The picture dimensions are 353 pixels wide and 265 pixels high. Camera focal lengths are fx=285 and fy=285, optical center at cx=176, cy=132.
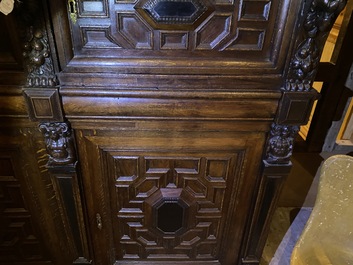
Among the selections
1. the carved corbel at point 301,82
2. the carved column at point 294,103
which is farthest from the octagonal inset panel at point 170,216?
the carved corbel at point 301,82

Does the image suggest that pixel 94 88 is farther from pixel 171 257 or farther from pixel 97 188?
pixel 171 257

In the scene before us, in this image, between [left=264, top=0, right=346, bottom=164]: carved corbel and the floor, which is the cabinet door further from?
the floor

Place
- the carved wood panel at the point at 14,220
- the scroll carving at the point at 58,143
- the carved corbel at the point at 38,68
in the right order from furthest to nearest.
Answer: the carved wood panel at the point at 14,220
the scroll carving at the point at 58,143
the carved corbel at the point at 38,68

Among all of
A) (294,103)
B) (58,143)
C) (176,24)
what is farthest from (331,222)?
(58,143)

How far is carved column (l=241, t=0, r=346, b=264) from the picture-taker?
93 centimetres

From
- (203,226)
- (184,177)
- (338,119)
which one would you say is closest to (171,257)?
(203,226)

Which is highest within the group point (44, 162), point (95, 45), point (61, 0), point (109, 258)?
point (61, 0)

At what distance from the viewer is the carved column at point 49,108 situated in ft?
3.00

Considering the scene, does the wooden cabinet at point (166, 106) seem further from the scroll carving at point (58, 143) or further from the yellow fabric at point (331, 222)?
the yellow fabric at point (331, 222)

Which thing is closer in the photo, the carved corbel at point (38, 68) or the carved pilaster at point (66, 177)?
the carved corbel at point (38, 68)

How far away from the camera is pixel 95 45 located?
98 cm

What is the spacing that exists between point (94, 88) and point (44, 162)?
1.47ft

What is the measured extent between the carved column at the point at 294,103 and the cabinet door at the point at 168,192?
0.06m

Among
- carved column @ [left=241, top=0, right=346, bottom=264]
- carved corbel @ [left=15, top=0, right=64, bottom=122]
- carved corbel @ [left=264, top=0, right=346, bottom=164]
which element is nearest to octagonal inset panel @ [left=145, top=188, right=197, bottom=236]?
carved column @ [left=241, top=0, right=346, bottom=264]
